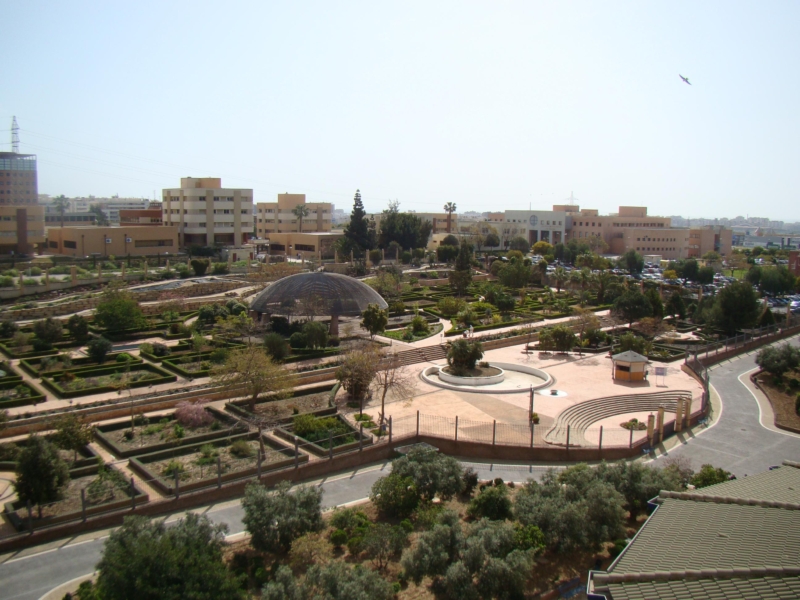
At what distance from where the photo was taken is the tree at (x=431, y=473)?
19531 mm

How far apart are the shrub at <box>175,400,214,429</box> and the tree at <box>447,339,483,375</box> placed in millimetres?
13560

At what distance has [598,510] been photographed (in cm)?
1720

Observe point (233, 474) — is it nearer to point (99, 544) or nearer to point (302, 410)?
point (99, 544)

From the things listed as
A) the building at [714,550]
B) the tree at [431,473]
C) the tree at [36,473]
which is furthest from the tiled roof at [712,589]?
the tree at [36,473]

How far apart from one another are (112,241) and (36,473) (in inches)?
2375

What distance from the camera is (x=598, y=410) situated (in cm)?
3088

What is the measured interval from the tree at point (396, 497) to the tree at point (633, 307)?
3270cm

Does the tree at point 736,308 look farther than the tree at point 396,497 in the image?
Yes

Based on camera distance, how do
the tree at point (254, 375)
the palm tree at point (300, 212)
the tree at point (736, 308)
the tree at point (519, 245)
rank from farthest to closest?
1. the tree at point (519, 245)
2. the palm tree at point (300, 212)
3. the tree at point (736, 308)
4. the tree at point (254, 375)

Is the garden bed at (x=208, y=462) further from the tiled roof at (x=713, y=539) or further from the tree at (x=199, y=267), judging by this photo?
the tree at (x=199, y=267)

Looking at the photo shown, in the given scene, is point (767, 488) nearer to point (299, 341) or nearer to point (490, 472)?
point (490, 472)

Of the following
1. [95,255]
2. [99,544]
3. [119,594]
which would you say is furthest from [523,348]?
[95,255]

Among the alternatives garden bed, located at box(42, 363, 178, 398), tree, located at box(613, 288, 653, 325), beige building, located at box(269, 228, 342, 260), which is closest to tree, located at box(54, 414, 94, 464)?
garden bed, located at box(42, 363, 178, 398)

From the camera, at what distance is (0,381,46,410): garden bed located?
26.8 m
